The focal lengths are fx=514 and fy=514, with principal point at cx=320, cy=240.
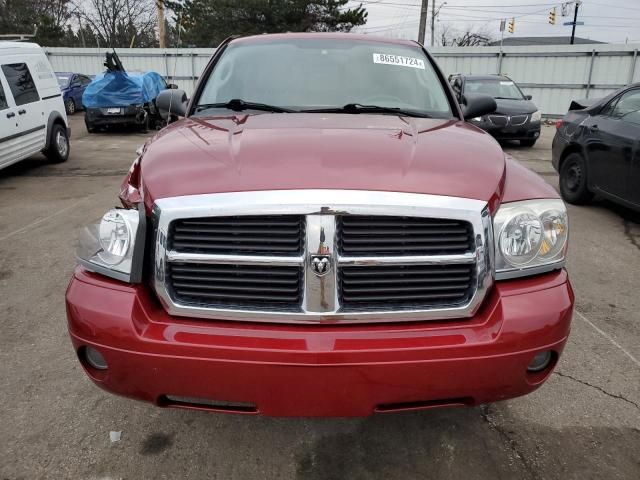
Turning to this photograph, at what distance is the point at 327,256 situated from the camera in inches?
69.1

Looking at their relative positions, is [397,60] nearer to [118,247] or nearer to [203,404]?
[118,247]

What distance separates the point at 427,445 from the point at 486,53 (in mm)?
20316

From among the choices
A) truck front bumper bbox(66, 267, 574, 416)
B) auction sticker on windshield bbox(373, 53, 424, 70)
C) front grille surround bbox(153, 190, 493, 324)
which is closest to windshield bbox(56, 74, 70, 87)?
auction sticker on windshield bbox(373, 53, 424, 70)

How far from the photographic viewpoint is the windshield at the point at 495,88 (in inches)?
502

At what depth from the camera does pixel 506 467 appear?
7.19 ft

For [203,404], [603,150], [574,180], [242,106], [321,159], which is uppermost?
[242,106]

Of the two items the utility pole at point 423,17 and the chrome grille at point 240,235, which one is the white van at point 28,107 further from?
the utility pole at point 423,17

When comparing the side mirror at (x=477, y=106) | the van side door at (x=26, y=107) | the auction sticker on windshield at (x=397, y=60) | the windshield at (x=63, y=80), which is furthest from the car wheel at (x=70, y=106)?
the side mirror at (x=477, y=106)

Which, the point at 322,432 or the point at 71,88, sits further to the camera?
the point at 71,88

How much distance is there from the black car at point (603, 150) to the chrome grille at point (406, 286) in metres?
4.46

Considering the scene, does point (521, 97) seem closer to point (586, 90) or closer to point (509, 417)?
point (586, 90)

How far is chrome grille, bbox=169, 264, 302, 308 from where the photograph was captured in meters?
1.82

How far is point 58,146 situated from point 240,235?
30.1 ft

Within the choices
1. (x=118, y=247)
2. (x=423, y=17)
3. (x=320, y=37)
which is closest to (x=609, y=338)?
(x=320, y=37)
